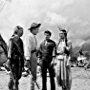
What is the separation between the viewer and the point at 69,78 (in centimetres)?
803

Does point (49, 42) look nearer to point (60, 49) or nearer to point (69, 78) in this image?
point (60, 49)

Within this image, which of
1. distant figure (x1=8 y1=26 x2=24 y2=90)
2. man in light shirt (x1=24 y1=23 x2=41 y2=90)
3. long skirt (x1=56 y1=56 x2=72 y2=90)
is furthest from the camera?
long skirt (x1=56 y1=56 x2=72 y2=90)

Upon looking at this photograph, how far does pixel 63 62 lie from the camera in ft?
26.4

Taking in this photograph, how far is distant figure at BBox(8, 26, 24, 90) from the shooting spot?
7.38m

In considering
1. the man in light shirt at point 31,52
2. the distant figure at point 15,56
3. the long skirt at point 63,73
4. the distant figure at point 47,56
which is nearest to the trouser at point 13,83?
the distant figure at point 15,56

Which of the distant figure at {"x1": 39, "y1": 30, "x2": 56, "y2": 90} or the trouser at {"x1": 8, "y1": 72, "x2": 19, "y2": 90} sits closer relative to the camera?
the trouser at {"x1": 8, "y1": 72, "x2": 19, "y2": 90}

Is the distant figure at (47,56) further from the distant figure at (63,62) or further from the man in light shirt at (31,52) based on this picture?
the man in light shirt at (31,52)

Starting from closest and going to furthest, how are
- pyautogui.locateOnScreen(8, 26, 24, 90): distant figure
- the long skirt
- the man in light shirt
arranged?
pyautogui.locateOnScreen(8, 26, 24, 90): distant figure < the man in light shirt < the long skirt

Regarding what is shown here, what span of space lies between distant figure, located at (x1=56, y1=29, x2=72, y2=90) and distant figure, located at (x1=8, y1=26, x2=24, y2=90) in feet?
3.79

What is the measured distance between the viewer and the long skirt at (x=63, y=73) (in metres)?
8.01

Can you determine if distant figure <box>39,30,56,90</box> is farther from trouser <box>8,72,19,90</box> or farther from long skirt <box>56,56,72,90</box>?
trouser <box>8,72,19,90</box>

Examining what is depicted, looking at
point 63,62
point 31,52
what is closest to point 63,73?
point 63,62

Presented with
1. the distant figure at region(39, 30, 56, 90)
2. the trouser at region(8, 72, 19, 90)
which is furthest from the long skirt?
the trouser at region(8, 72, 19, 90)

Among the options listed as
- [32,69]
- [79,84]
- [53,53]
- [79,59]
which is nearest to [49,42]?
[53,53]
